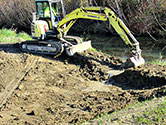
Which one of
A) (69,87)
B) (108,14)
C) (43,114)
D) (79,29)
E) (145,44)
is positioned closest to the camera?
(43,114)

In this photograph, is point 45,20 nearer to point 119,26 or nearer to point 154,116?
point 119,26

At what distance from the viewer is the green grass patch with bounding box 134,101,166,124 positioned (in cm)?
523

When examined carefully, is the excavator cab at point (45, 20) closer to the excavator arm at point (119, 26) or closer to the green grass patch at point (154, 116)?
the excavator arm at point (119, 26)

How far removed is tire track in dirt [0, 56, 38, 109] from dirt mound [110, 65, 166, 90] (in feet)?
11.7

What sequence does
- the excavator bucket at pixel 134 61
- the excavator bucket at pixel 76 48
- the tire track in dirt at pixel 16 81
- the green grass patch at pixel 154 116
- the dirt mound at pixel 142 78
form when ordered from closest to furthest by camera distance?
the green grass patch at pixel 154 116
the tire track in dirt at pixel 16 81
the dirt mound at pixel 142 78
the excavator bucket at pixel 134 61
the excavator bucket at pixel 76 48

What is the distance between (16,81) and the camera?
9211 mm

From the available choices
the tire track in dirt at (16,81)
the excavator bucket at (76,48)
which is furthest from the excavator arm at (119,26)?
the tire track in dirt at (16,81)

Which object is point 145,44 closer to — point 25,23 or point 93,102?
point 93,102

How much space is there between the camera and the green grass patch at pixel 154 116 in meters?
5.23

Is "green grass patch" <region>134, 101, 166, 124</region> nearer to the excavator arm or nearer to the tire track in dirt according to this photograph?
the excavator arm

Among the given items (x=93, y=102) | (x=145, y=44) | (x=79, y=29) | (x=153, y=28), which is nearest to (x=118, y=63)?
(x=93, y=102)

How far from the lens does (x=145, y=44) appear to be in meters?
17.9

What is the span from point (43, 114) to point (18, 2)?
21153mm

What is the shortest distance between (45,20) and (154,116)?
26.6 feet
